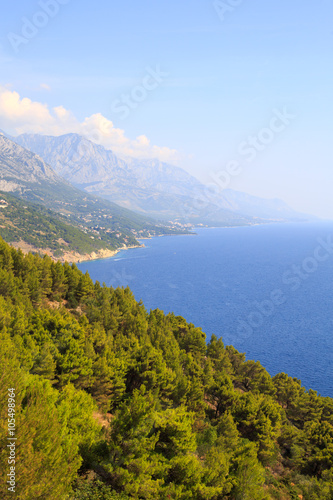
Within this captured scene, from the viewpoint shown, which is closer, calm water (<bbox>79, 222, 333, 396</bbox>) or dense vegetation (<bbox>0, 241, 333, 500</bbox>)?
dense vegetation (<bbox>0, 241, 333, 500</bbox>)

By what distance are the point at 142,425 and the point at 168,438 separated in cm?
275

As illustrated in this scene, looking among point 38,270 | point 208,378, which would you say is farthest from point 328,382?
point 38,270

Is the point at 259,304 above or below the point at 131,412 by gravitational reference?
above

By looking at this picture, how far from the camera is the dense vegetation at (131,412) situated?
15.7 meters

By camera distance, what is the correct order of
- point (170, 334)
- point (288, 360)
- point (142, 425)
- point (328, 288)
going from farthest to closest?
point (328, 288) → point (288, 360) → point (170, 334) → point (142, 425)

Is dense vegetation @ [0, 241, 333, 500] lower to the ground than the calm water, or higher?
lower

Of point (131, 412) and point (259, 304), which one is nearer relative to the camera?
point (131, 412)

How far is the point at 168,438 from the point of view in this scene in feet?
65.7

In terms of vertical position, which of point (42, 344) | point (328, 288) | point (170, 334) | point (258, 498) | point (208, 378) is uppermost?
point (328, 288)

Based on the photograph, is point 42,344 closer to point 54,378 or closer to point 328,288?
point 54,378

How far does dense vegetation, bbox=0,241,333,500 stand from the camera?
51.4 ft

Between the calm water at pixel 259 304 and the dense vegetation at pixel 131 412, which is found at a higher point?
the calm water at pixel 259 304

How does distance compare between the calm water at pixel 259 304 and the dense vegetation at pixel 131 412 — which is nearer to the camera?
the dense vegetation at pixel 131 412

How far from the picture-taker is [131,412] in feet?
63.2
